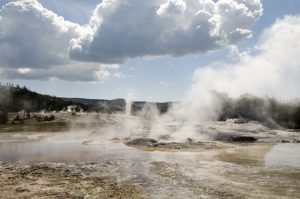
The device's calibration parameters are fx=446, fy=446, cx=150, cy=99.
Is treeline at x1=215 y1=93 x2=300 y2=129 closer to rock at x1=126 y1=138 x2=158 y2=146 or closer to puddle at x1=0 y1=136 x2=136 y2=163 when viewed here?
rock at x1=126 y1=138 x2=158 y2=146

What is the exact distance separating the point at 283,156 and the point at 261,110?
23.9m

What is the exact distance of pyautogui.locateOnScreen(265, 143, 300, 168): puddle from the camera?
20.7m

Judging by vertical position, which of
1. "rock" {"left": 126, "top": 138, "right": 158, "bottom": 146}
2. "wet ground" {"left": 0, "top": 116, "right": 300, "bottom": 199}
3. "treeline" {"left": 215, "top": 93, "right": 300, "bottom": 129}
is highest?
"treeline" {"left": 215, "top": 93, "right": 300, "bottom": 129}

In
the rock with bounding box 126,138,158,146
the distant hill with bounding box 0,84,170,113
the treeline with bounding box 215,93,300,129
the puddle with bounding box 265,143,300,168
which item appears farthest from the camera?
the distant hill with bounding box 0,84,170,113

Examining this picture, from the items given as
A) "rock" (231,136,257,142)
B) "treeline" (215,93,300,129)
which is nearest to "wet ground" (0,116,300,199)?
"rock" (231,136,257,142)

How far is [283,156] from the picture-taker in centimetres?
2359

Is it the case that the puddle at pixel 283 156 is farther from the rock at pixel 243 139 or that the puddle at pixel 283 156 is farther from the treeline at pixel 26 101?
the treeline at pixel 26 101

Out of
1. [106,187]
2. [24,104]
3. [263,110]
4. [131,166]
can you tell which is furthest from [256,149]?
[24,104]

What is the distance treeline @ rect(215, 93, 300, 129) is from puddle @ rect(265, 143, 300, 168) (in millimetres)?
16477

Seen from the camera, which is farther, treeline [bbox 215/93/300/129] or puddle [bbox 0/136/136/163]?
treeline [bbox 215/93/300/129]

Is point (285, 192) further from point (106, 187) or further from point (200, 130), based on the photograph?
point (200, 130)

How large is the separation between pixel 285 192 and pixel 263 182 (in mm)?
1730

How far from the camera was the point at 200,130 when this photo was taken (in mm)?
36469

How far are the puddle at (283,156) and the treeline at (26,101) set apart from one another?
189 ft
